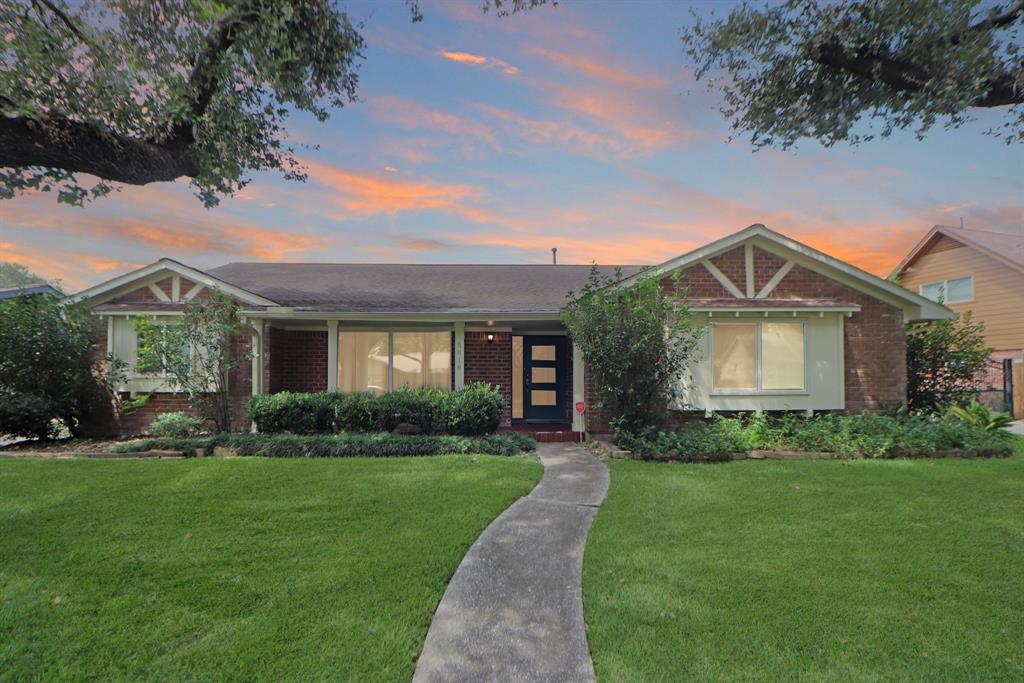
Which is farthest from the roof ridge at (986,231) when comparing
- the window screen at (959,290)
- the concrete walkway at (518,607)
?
the concrete walkway at (518,607)

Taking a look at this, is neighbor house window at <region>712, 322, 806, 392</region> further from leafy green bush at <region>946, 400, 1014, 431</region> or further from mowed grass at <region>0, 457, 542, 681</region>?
mowed grass at <region>0, 457, 542, 681</region>

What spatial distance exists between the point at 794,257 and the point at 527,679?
10.8 meters

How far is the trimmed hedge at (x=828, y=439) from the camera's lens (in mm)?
8742

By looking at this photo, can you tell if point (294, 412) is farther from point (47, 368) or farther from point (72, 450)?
point (47, 368)

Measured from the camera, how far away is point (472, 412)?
9898mm

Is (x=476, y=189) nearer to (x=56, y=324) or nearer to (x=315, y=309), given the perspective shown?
(x=315, y=309)

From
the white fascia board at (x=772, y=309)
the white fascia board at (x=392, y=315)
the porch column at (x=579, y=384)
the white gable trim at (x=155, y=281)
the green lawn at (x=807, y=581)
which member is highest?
the white gable trim at (x=155, y=281)

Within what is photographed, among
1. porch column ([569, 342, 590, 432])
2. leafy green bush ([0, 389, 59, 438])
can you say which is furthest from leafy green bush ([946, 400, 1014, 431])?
leafy green bush ([0, 389, 59, 438])

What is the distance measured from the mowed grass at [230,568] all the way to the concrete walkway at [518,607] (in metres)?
0.16

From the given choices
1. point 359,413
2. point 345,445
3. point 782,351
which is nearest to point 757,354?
point 782,351

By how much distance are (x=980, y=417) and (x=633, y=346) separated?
7866 mm

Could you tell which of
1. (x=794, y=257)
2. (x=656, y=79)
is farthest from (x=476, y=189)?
(x=794, y=257)

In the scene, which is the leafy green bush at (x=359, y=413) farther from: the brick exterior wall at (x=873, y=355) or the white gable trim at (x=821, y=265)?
the brick exterior wall at (x=873, y=355)

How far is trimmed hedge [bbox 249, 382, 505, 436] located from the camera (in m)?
Result: 10.0
